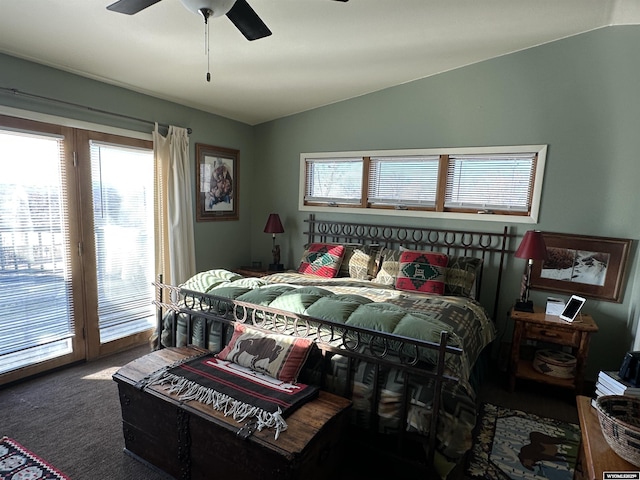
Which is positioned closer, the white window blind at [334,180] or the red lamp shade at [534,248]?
the red lamp shade at [534,248]

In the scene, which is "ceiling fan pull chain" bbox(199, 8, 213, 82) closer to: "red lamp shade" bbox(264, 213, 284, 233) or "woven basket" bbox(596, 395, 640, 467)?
"red lamp shade" bbox(264, 213, 284, 233)

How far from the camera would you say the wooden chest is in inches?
56.2

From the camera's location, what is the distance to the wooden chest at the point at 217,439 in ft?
4.68

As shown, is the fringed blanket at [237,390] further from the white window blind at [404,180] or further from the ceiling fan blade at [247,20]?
the white window blind at [404,180]

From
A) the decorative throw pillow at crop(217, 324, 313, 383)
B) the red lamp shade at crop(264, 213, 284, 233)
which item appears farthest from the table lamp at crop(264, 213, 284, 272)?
the decorative throw pillow at crop(217, 324, 313, 383)

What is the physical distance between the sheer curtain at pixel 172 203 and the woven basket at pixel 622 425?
11.2 ft

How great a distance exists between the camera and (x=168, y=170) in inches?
138

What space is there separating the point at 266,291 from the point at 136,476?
1.20m

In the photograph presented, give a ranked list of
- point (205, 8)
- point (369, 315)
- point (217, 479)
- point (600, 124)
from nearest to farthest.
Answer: point (205, 8)
point (217, 479)
point (369, 315)
point (600, 124)

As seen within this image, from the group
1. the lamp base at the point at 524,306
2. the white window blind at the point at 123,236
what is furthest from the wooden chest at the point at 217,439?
the lamp base at the point at 524,306

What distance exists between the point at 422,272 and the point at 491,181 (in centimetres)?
111

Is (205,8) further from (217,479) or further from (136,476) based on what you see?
(136,476)

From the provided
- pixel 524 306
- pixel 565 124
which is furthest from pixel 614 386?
pixel 565 124

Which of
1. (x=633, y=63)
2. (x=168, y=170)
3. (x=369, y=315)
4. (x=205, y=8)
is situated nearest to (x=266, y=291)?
(x=369, y=315)
